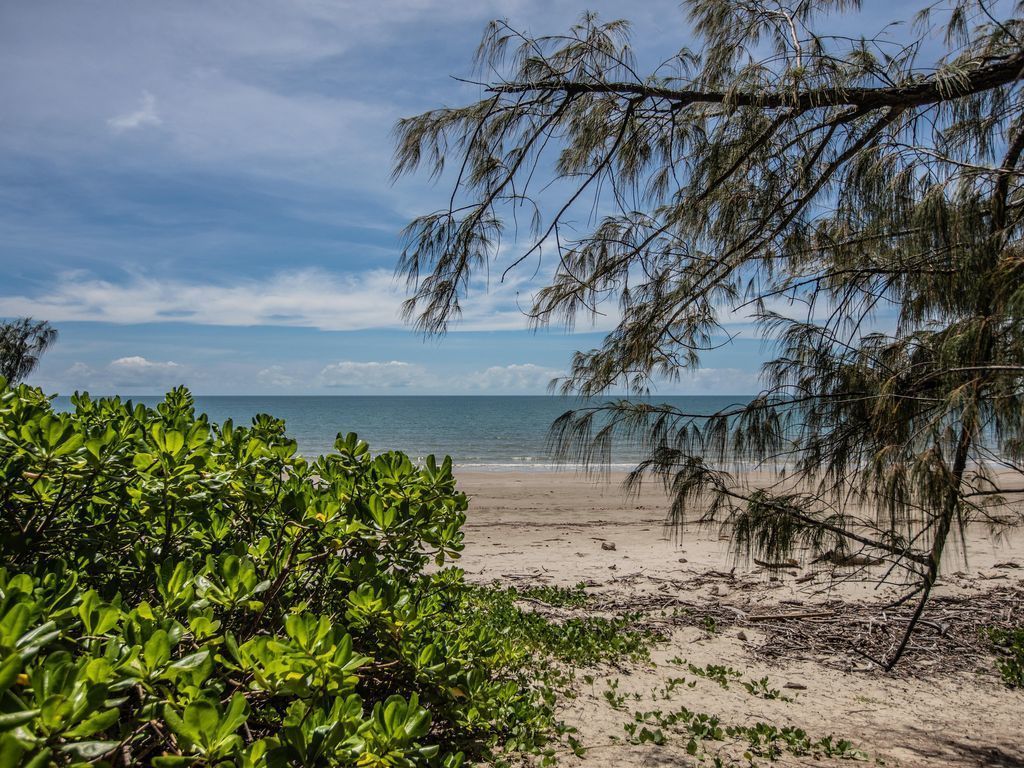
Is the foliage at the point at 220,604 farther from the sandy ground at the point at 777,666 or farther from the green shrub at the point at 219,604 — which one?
the sandy ground at the point at 777,666

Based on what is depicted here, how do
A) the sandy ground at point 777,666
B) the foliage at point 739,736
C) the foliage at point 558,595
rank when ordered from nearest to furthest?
the foliage at point 739,736 → the sandy ground at point 777,666 → the foliage at point 558,595

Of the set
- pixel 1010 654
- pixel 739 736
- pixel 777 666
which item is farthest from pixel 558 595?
pixel 1010 654

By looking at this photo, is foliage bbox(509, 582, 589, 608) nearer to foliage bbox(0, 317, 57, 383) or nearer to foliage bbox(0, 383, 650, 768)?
foliage bbox(0, 383, 650, 768)

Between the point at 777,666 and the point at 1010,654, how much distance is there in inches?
57.9

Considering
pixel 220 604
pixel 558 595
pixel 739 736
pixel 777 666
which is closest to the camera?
pixel 220 604

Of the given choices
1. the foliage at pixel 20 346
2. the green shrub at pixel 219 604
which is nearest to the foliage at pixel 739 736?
the green shrub at pixel 219 604

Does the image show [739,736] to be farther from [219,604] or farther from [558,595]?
[219,604]

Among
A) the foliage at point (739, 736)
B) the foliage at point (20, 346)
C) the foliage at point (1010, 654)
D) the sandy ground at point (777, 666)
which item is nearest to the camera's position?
the foliage at point (739, 736)

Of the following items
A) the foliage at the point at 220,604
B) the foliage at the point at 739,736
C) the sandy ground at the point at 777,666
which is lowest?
the sandy ground at the point at 777,666

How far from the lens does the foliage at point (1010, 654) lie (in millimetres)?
3510

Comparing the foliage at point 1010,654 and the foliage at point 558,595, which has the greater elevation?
the foliage at point 1010,654

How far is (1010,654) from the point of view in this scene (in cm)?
385

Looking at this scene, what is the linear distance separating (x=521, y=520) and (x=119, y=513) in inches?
334

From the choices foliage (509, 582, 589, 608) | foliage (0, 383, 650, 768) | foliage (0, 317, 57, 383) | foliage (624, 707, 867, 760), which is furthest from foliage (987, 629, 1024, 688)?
foliage (0, 317, 57, 383)
